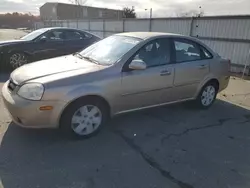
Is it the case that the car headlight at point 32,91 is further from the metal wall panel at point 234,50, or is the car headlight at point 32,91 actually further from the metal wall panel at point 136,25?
the metal wall panel at point 136,25

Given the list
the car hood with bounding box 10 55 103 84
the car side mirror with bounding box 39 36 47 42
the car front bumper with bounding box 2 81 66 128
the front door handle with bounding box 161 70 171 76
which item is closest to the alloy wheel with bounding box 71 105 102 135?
the car front bumper with bounding box 2 81 66 128

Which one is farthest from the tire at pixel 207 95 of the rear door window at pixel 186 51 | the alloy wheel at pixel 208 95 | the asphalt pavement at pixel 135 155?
the rear door window at pixel 186 51

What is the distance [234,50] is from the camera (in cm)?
916

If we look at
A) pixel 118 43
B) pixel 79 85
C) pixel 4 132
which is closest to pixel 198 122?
pixel 118 43

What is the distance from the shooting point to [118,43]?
4.26 metres

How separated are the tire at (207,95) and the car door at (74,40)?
17.0 feet

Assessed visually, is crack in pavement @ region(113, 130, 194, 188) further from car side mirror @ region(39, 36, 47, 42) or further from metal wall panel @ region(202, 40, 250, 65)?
metal wall panel @ region(202, 40, 250, 65)

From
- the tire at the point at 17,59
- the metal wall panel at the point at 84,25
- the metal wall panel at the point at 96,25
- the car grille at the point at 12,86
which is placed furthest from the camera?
the metal wall panel at the point at 84,25

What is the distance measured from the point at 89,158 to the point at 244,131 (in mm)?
2738

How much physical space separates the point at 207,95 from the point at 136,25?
33.3ft

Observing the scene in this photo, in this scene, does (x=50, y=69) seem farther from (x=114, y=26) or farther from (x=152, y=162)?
(x=114, y=26)

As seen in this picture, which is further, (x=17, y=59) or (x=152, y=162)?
(x=17, y=59)

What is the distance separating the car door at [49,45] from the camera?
7926mm

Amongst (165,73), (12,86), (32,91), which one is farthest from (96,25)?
(32,91)
